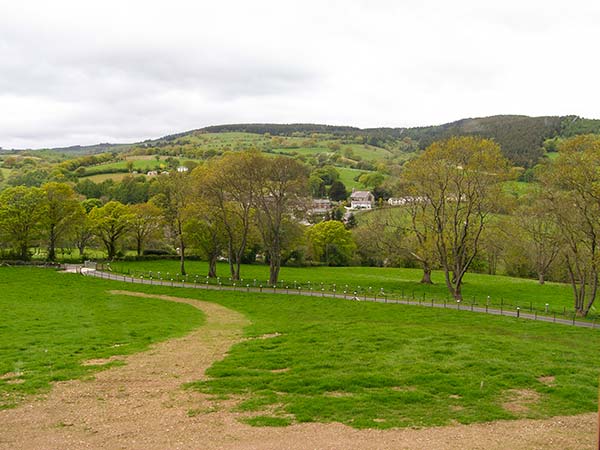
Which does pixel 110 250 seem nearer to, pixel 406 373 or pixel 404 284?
pixel 404 284

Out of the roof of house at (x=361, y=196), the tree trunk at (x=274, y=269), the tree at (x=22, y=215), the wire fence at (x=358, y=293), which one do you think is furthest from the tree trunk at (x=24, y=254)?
the roof of house at (x=361, y=196)

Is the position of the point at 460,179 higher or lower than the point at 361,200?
lower

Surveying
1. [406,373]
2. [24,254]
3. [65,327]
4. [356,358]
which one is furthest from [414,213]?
[24,254]

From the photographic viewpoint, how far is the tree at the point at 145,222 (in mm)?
67375

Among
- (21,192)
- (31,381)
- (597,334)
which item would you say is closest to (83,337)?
(31,381)

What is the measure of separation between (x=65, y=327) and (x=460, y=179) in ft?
105

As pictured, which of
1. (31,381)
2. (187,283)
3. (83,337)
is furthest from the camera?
(187,283)

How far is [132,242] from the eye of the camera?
2906 inches

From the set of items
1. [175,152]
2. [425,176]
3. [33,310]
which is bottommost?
[33,310]

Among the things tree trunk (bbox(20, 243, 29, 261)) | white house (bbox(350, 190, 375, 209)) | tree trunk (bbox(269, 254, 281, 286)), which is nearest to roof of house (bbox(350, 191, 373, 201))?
white house (bbox(350, 190, 375, 209))

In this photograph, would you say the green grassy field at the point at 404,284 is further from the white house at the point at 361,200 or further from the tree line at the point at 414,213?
the white house at the point at 361,200

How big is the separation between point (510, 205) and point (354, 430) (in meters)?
34.7

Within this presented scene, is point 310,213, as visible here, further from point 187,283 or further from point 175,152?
point 175,152

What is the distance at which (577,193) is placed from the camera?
3173 cm
